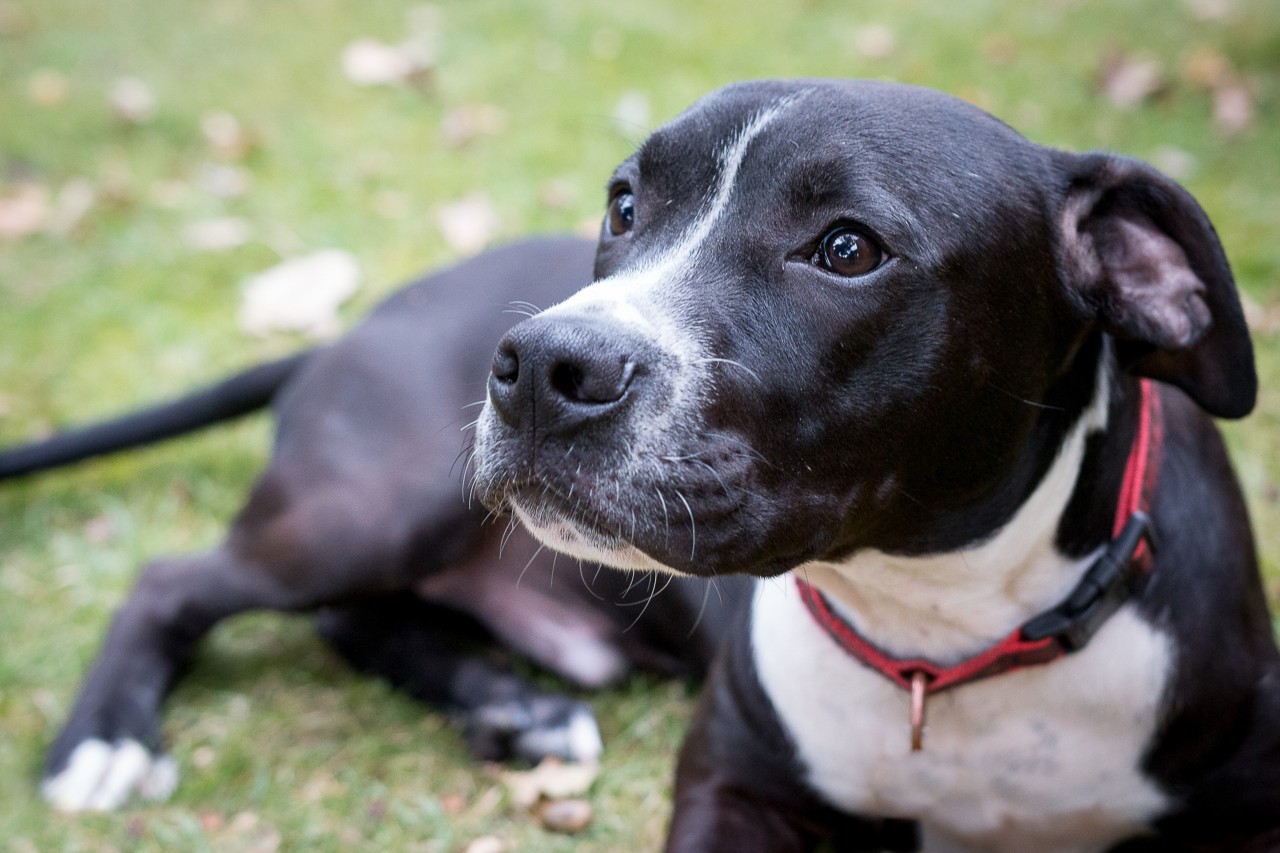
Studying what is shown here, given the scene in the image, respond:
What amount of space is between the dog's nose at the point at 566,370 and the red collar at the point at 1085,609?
2.88 ft

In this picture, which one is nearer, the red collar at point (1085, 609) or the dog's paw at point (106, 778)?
the red collar at point (1085, 609)

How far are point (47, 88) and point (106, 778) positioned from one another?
18.7ft

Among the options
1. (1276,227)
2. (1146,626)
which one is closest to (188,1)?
(1276,227)

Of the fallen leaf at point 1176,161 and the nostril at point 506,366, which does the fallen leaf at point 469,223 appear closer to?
the fallen leaf at point 1176,161

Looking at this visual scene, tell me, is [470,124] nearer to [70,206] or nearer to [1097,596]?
[70,206]

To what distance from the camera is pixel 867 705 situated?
265 centimetres

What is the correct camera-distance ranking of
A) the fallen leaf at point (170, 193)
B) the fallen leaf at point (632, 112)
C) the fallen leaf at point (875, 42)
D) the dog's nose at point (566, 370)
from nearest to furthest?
the dog's nose at point (566, 370) → the fallen leaf at point (170, 193) → the fallen leaf at point (632, 112) → the fallen leaf at point (875, 42)

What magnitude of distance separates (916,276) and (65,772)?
2.47 metres

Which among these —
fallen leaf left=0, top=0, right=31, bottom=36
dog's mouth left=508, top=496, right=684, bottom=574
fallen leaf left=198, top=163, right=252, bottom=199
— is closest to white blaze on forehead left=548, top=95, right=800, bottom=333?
dog's mouth left=508, top=496, right=684, bottom=574

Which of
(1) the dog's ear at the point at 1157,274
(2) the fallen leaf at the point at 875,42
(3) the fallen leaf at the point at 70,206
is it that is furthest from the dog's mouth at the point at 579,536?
(2) the fallen leaf at the point at 875,42

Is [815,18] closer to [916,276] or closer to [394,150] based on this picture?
[394,150]

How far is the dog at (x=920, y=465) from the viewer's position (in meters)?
2.13

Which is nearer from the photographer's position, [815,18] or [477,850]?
[477,850]

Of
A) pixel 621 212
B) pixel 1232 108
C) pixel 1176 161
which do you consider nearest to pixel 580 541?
pixel 621 212
